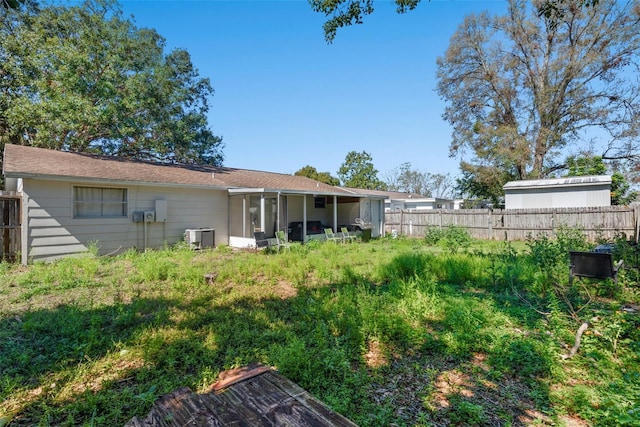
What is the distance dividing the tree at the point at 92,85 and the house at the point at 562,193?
62.9ft

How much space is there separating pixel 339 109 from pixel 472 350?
13.8m

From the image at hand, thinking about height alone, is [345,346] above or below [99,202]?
below

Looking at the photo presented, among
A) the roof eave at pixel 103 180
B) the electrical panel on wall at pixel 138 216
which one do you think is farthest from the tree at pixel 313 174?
the electrical panel on wall at pixel 138 216

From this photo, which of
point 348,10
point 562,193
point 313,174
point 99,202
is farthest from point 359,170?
point 348,10

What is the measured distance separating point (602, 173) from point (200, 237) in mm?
25616

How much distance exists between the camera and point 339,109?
50.2 ft

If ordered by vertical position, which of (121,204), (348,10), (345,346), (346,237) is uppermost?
(348,10)

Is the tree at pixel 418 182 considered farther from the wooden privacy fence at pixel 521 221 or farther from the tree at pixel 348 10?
the tree at pixel 348 10

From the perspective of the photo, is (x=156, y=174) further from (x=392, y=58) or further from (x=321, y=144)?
(x=321, y=144)

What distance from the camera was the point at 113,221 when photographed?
29.2 feet

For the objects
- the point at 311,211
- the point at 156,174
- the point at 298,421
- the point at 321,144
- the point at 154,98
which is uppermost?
the point at 154,98

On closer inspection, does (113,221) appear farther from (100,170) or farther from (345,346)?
(345,346)

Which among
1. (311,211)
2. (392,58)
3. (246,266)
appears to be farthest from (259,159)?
(246,266)

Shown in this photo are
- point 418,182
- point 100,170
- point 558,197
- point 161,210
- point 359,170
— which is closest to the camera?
point 100,170
